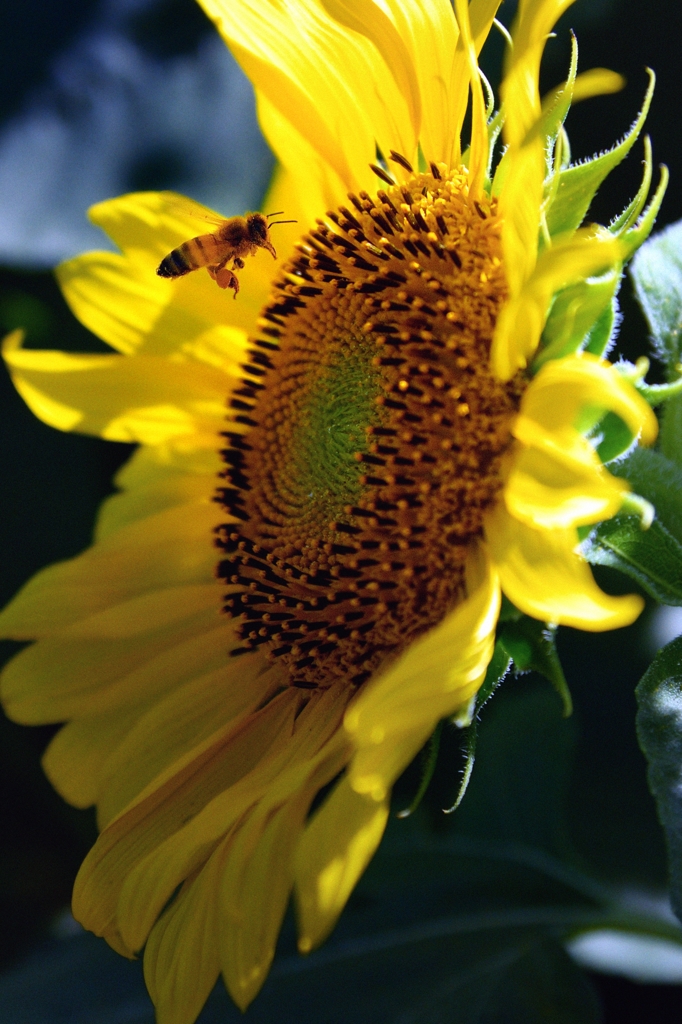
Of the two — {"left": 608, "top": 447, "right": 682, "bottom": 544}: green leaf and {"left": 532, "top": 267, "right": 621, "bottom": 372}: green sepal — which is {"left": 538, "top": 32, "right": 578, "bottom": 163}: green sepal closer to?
{"left": 532, "top": 267, "right": 621, "bottom": 372}: green sepal

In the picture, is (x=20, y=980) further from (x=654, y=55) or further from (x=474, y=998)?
(x=654, y=55)

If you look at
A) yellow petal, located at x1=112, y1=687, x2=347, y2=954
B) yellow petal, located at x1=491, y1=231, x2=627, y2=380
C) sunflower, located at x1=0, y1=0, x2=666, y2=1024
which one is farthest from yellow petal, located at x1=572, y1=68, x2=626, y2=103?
yellow petal, located at x1=112, y1=687, x2=347, y2=954

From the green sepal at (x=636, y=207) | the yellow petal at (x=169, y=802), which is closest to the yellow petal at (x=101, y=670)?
the yellow petal at (x=169, y=802)

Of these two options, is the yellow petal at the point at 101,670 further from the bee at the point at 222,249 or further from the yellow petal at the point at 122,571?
the bee at the point at 222,249

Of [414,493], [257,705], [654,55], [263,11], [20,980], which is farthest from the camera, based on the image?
[654,55]

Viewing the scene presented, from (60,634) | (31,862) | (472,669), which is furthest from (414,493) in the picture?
(31,862)
